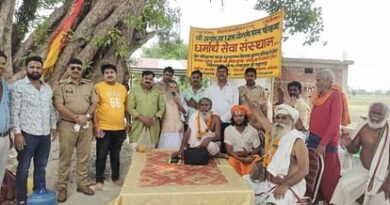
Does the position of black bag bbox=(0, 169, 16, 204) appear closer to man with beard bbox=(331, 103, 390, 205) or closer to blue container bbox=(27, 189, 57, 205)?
blue container bbox=(27, 189, 57, 205)

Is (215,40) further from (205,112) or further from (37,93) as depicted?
(37,93)

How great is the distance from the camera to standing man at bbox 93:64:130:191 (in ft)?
16.1

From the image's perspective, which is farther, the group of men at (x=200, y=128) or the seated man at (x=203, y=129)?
the seated man at (x=203, y=129)

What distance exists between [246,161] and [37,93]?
2.45 metres

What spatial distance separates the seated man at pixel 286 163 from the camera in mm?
3207

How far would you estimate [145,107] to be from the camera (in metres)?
5.25

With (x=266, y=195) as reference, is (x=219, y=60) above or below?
above

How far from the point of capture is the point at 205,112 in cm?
475

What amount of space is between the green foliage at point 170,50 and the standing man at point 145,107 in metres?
10.9

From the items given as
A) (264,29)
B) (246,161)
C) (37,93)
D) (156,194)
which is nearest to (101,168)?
(37,93)

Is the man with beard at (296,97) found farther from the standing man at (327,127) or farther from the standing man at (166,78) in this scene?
the standing man at (166,78)

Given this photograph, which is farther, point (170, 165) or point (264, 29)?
point (264, 29)

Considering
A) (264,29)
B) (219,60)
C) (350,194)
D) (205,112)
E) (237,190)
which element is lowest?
(350,194)

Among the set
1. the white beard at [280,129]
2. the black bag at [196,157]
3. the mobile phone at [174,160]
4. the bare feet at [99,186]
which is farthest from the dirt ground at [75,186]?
the white beard at [280,129]
